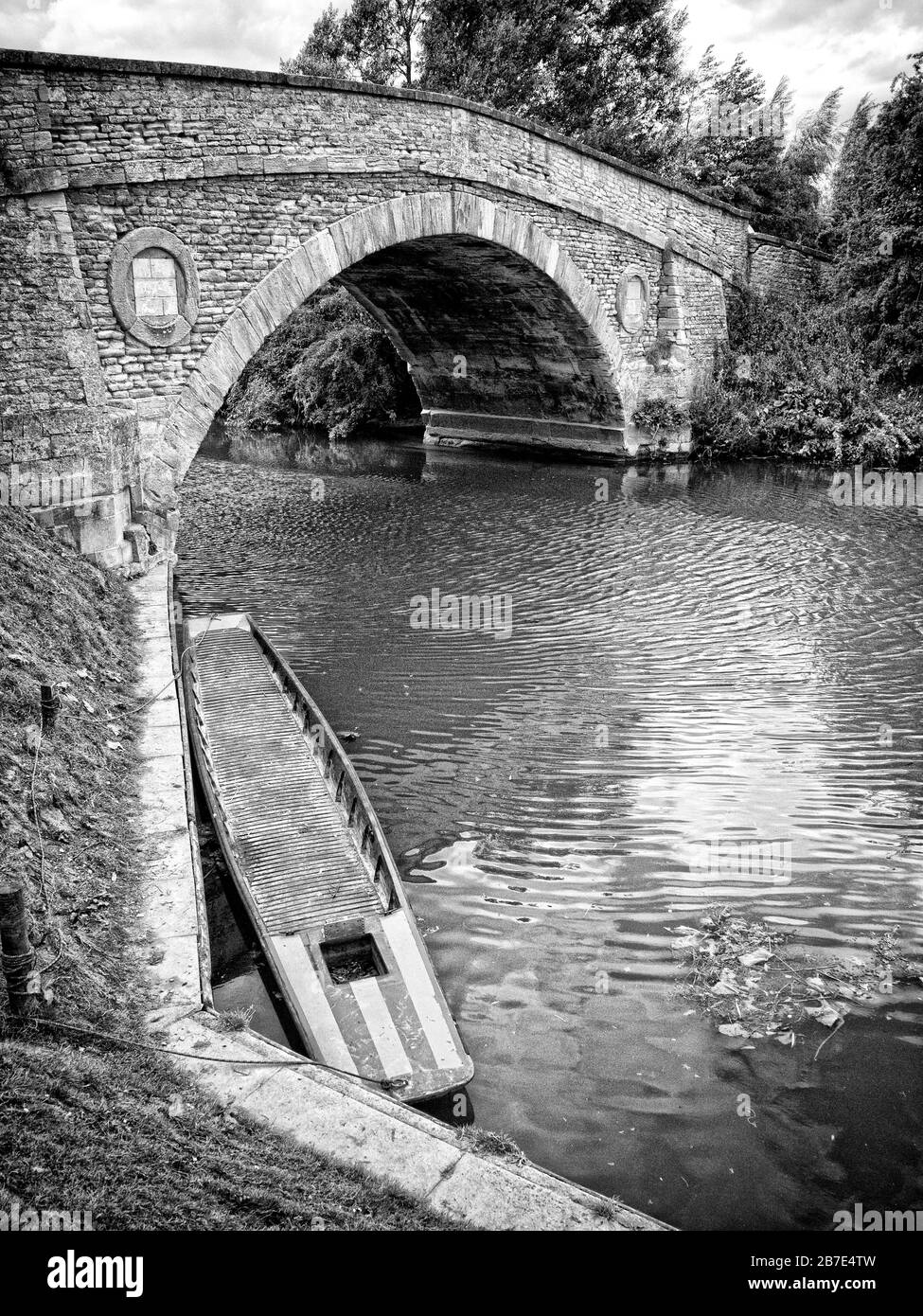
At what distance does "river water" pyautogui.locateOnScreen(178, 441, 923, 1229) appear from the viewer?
381 centimetres

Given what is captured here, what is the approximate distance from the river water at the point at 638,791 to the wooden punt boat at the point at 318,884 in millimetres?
258

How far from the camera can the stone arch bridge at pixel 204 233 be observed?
920 centimetres

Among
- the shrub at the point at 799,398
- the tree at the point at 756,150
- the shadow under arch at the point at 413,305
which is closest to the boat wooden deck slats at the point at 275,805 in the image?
the shadow under arch at the point at 413,305

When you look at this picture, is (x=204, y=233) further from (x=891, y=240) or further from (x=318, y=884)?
(x=891, y=240)

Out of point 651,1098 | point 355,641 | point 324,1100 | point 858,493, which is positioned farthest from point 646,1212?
point 858,493

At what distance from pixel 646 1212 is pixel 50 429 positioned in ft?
26.0

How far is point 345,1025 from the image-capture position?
13.8 feet

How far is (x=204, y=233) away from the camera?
10750 mm

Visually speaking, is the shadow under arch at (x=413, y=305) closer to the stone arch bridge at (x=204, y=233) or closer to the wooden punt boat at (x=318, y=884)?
the stone arch bridge at (x=204, y=233)

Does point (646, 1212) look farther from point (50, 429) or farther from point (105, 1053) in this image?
point (50, 429)

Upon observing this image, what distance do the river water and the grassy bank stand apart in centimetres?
95

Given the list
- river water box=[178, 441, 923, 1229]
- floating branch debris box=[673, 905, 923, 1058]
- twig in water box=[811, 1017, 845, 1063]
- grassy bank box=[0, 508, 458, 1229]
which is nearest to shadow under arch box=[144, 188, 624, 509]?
river water box=[178, 441, 923, 1229]

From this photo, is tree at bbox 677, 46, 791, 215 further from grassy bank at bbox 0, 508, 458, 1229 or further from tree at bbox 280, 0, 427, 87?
grassy bank at bbox 0, 508, 458, 1229

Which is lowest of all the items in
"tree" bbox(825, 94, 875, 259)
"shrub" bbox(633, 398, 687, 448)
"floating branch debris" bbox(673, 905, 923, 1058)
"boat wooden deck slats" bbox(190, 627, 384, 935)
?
"floating branch debris" bbox(673, 905, 923, 1058)
